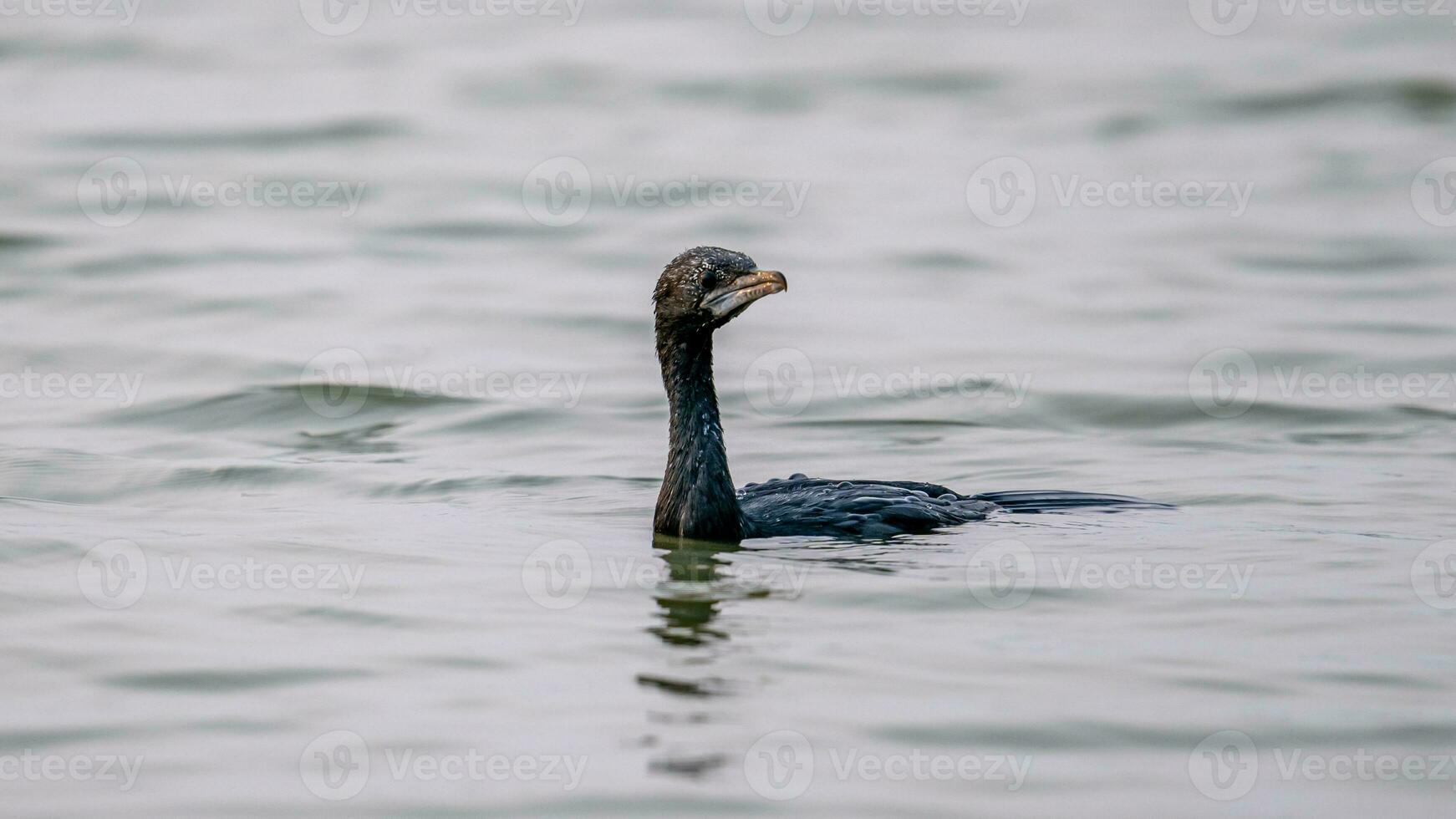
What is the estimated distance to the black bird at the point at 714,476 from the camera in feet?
29.3

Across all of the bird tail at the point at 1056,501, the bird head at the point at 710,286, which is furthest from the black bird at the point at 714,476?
the bird tail at the point at 1056,501

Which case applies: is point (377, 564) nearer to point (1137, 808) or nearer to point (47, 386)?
point (1137, 808)

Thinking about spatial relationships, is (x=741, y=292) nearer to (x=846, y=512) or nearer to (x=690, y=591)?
(x=846, y=512)

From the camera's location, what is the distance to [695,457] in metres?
9.25

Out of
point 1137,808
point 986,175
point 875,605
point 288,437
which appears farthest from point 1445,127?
point 1137,808

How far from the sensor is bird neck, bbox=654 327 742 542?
917 cm

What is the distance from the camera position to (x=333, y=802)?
5926 millimetres

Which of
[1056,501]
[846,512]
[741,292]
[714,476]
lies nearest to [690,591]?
[714,476]

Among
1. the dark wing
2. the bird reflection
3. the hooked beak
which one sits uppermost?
the hooked beak

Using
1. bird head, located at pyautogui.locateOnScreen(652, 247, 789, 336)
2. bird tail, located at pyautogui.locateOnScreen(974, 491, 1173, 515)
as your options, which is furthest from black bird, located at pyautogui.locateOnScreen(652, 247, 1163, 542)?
bird tail, located at pyautogui.locateOnScreen(974, 491, 1173, 515)

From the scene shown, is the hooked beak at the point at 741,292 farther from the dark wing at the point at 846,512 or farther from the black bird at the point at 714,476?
the dark wing at the point at 846,512

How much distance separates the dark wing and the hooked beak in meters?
1.12

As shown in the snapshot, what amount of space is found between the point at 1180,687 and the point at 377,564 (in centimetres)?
412

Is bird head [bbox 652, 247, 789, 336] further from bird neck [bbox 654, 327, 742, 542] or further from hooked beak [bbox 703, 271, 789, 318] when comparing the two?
bird neck [bbox 654, 327, 742, 542]
